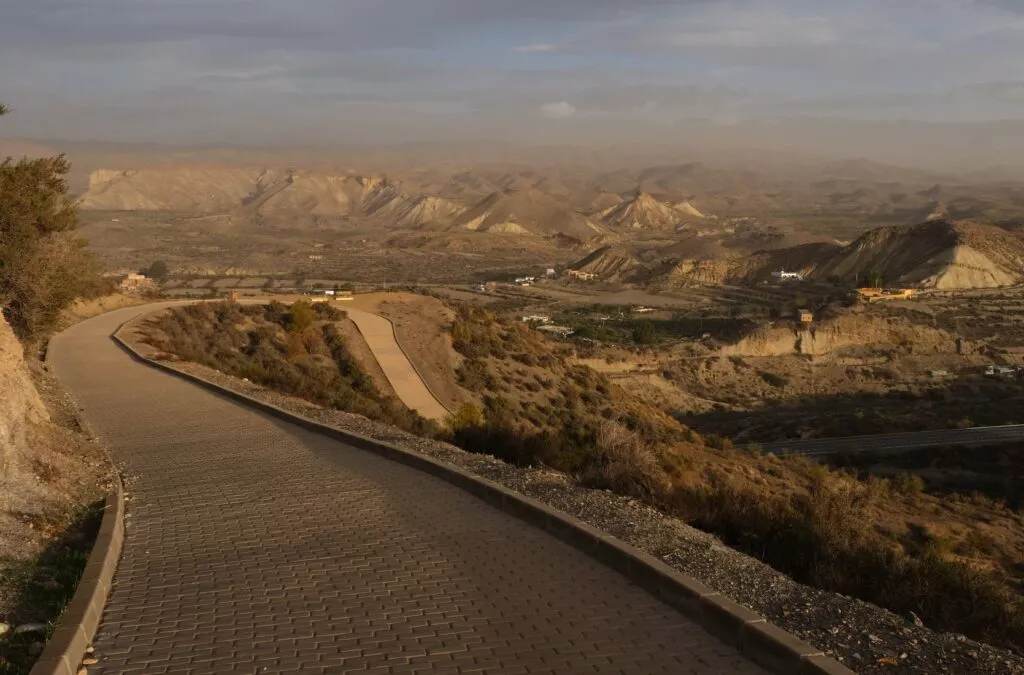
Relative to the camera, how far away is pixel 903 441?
30.0m

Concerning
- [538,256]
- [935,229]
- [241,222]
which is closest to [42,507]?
[935,229]

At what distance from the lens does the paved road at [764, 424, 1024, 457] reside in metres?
28.2

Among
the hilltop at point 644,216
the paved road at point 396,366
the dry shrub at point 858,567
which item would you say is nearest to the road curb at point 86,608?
the dry shrub at point 858,567

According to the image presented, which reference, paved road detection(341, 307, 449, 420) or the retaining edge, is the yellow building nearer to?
paved road detection(341, 307, 449, 420)

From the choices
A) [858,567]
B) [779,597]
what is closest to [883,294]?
[858,567]

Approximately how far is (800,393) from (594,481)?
113 feet

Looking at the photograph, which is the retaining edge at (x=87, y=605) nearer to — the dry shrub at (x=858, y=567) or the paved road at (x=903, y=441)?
the dry shrub at (x=858, y=567)

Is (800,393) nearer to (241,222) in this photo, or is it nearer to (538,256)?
(538,256)

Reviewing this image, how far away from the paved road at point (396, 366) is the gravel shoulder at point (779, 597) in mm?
14337

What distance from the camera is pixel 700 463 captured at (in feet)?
63.6

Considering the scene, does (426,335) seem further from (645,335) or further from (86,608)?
(86,608)

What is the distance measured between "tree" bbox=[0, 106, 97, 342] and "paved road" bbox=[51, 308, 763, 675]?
769 centimetres

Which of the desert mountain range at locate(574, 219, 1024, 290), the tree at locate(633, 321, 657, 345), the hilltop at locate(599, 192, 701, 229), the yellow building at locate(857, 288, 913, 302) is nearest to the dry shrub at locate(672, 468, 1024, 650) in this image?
the tree at locate(633, 321, 657, 345)

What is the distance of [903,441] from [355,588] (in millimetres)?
27236
